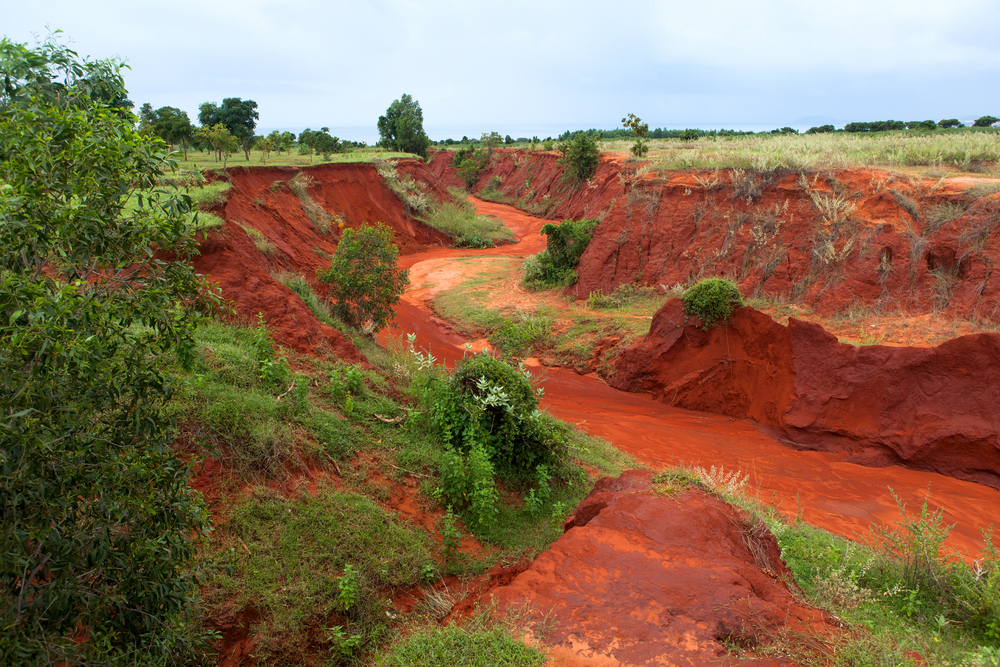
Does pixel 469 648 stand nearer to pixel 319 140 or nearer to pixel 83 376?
→ pixel 83 376

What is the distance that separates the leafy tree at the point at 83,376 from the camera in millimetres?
2430

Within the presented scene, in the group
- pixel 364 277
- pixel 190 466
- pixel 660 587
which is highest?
pixel 364 277

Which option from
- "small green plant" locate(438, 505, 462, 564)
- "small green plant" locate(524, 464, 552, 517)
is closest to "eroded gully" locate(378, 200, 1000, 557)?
"small green plant" locate(524, 464, 552, 517)

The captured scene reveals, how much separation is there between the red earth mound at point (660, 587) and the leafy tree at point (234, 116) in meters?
26.8

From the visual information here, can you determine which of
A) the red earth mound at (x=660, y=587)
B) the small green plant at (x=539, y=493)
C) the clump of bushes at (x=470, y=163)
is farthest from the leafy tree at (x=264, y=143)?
the red earth mound at (x=660, y=587)

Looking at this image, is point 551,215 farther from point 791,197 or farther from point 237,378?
point 237,378

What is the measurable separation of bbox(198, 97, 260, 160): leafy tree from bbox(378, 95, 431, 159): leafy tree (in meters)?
21.3

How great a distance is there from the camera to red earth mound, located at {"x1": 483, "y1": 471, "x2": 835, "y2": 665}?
3.45m

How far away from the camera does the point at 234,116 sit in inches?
A: 1041

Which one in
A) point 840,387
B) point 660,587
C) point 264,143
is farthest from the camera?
point 264,143

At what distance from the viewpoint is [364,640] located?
14.8ft

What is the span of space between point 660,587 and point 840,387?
813cm

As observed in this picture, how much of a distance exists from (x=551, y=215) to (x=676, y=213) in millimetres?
17425

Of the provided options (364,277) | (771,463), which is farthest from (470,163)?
(771,463)
